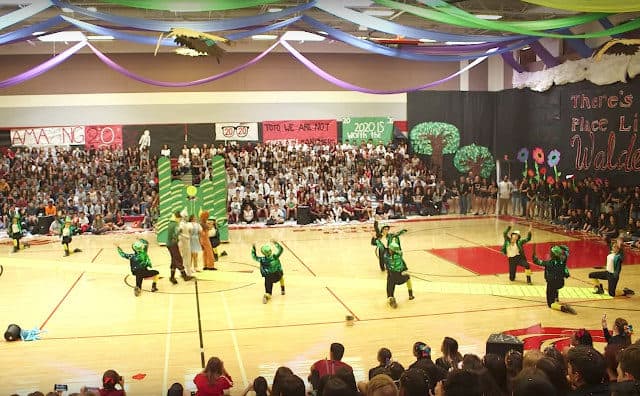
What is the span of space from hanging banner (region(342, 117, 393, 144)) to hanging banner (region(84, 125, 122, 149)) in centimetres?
850

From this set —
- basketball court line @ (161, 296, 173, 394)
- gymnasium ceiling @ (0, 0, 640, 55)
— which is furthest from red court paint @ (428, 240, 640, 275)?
basketball court line @ (161, 296, 173, 394)

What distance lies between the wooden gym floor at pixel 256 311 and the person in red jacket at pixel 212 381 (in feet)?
5.65

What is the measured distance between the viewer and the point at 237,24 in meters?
11.4

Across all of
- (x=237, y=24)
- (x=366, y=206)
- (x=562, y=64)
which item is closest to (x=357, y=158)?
(x=366, y=206)

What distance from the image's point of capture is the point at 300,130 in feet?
79.8

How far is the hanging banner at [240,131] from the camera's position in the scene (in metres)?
23.9

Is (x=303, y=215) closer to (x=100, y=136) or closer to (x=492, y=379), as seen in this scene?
(x=100, y=136)

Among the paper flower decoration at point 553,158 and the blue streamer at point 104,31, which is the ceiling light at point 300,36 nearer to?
the blue streamer at point 104,31

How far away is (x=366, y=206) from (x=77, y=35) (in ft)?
36.6

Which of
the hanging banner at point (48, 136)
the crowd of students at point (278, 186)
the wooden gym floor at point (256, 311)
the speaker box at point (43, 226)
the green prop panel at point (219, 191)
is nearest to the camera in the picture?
the wooden gym floor at point (256, 311)

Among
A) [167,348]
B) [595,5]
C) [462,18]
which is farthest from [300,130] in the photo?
[167,348]

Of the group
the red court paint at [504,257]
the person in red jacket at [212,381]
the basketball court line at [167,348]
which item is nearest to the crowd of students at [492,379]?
the person in red jacket at [212,381]

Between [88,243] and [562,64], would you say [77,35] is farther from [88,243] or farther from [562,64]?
[562,64]

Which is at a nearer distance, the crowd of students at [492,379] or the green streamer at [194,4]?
the crowd of students at [492,379]
